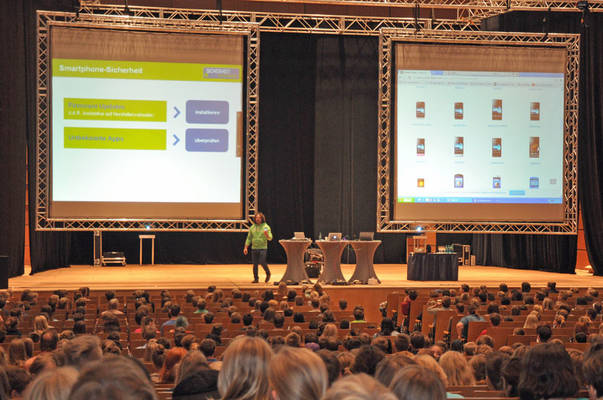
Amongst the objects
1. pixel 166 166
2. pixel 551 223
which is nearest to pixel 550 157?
pixel 551 223

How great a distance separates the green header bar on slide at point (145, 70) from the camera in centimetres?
1452

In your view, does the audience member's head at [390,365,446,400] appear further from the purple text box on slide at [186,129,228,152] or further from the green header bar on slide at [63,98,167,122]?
the green header bar on slide at [63,98,167,122]

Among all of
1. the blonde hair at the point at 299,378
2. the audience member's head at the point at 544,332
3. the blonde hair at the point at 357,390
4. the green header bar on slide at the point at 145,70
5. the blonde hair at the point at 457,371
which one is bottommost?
the audience member's head at the point at 544,332

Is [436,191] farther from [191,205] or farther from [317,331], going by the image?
[317,331]

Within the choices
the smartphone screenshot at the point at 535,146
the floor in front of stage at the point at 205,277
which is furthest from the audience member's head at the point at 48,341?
the smartphone screenshot at the point at 535,146

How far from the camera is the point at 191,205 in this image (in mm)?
14914

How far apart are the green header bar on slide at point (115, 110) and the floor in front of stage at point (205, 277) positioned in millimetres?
3129

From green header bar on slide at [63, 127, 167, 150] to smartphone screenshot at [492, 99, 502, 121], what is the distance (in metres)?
6.77

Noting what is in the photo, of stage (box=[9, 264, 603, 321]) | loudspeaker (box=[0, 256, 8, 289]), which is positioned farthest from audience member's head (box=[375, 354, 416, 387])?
loudspeaker (box=[0, 256, 8, 289])

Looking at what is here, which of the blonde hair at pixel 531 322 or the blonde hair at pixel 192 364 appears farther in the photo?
the blonde hair at pixel 531 322

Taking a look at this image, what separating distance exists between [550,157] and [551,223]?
138 centimetres

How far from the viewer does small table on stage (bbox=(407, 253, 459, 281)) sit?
1505cm

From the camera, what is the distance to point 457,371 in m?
4.49

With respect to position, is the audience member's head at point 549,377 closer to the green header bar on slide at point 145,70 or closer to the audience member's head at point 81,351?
the audience member's head at point 81,351
